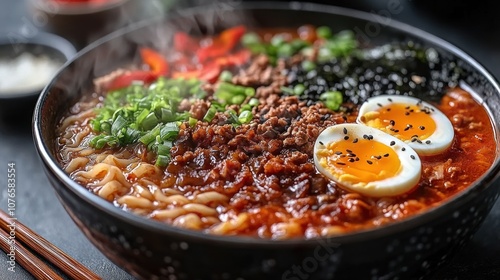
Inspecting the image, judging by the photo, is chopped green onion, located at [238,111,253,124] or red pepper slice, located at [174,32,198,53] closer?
chopped green onion, located at [238,111,253,124]

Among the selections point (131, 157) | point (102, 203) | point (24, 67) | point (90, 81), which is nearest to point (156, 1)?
point (24, 67)

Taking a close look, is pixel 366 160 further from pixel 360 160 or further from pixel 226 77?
pixel 226 77

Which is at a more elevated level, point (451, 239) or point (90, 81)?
point (451, 239)

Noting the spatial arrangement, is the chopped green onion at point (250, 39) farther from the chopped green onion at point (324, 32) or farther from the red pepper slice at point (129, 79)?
the red pepper slice at point (129, 79)

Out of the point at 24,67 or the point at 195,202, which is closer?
the point at 195,202

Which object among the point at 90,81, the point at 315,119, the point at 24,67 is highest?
the point at 315,119

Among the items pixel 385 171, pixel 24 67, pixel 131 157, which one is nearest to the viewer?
pixel 385 171

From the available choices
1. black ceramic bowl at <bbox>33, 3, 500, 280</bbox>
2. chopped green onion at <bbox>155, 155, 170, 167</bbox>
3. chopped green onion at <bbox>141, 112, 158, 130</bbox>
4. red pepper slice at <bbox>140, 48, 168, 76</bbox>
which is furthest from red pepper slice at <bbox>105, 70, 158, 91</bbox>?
chopped green onion at <bbox>155, 155, 170, 167</bbox>

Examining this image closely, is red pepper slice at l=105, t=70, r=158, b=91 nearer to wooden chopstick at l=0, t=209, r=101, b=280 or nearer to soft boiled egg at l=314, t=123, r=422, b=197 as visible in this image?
wooden chopstick at l=0, t=209, r=101, b=280

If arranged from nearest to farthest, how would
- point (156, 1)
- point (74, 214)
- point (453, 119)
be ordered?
point (74, 214), point (453, 119), point (156, 1)

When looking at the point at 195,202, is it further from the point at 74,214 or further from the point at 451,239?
the point at 451,239
